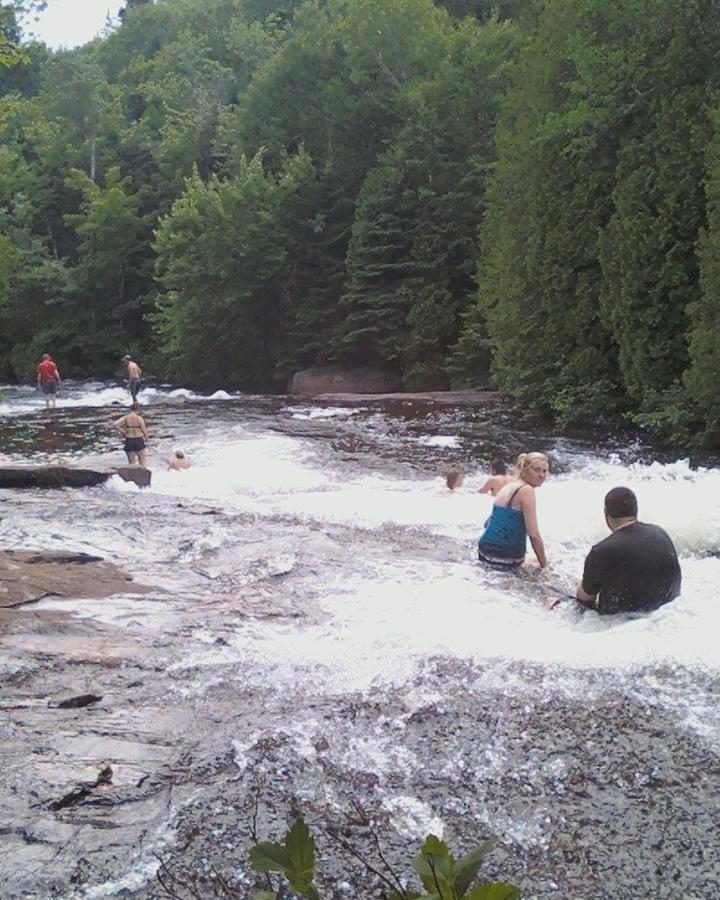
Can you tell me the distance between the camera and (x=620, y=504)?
6754 millimetres

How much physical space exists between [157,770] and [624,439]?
14316 mm

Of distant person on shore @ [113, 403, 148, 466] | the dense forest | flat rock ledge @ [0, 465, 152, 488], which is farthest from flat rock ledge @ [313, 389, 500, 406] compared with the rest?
flat rock ledge @ [0, 465, 152, 488]

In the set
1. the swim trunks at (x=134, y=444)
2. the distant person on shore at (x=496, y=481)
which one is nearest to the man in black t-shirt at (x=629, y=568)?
the distant person on shore at (x=496, y=481)

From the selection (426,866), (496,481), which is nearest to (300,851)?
(426,866)

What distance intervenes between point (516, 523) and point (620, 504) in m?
1.88

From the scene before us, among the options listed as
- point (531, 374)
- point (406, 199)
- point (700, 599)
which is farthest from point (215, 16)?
point (700, 599)

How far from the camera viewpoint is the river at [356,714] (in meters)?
3.84

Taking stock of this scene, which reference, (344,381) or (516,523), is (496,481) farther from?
(344,381)

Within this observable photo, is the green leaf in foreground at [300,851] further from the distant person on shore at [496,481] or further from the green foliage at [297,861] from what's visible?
the distant person on shore at [496,481]

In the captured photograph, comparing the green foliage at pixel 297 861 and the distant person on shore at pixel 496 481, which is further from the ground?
the green foliage at pixel 297 861

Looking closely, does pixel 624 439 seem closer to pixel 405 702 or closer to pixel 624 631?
pixel 624 631

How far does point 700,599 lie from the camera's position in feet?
22.9

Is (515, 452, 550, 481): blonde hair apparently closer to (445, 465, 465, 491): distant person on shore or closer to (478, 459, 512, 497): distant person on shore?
(478, 459, 512, 497): distant person on shore

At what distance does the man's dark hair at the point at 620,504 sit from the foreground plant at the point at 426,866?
5.29 m
